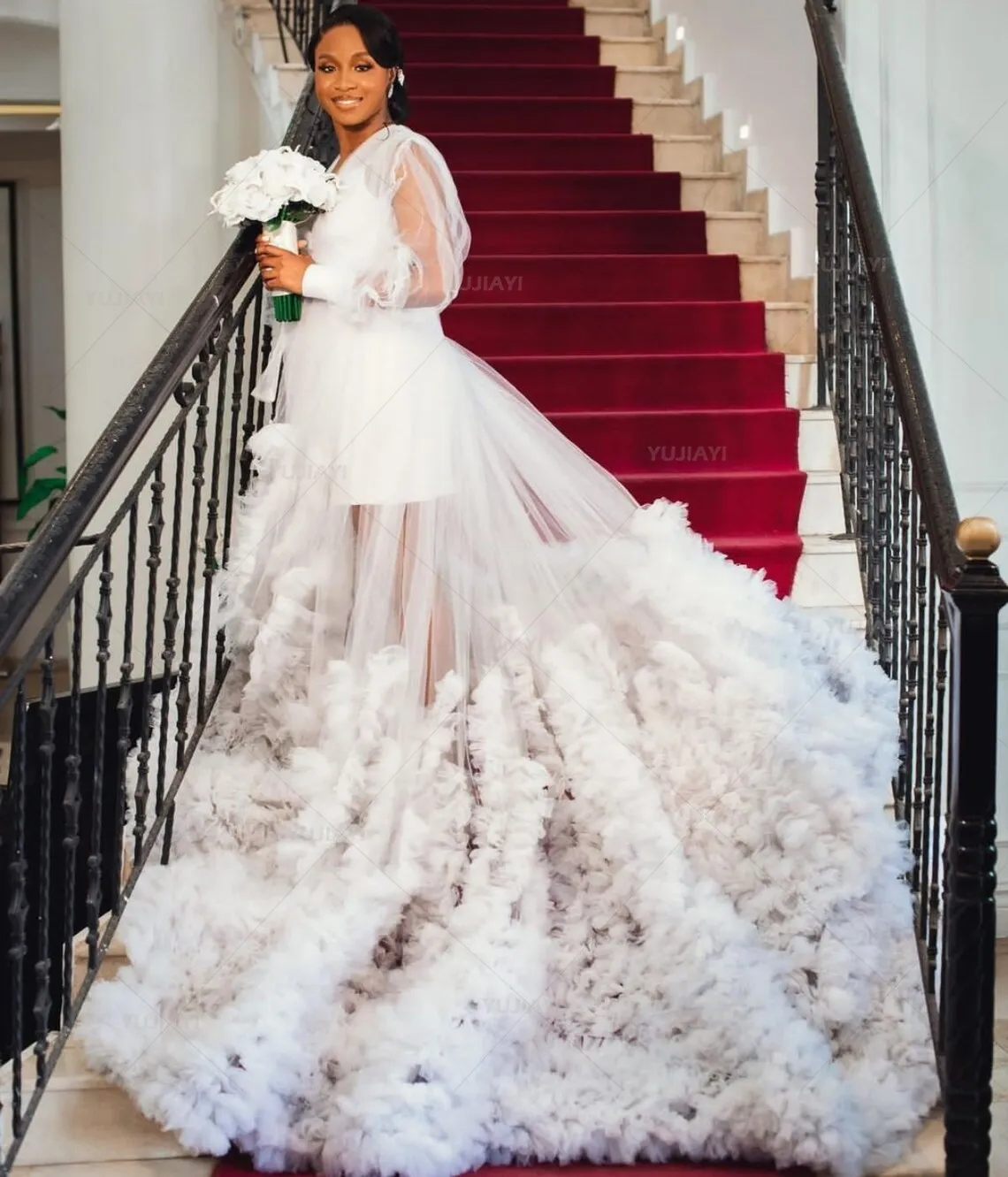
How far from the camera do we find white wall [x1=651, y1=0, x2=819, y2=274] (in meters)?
5.15

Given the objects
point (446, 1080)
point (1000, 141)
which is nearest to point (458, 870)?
point (446, 1080)

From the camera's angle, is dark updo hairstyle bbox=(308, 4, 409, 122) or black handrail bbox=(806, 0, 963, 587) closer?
black handrail bbox=(806, 0, 963, 587)

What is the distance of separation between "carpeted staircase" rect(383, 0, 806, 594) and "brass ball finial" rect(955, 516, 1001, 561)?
1.46 meters

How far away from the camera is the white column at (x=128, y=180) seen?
511 cm

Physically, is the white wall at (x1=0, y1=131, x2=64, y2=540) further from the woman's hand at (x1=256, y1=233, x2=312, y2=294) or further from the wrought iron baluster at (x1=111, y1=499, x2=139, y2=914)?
the wrought iron baluster at (x1=111, y1=499, x2=139, y2=914)

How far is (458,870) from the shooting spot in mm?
2520

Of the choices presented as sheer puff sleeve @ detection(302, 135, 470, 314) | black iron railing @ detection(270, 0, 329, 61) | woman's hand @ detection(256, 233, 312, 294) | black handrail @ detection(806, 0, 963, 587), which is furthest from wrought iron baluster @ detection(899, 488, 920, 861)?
black iron railing @ detection(270, 0, 329, 61)

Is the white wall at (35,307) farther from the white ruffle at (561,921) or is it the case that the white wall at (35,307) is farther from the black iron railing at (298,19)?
the white ruffle at (561,921)

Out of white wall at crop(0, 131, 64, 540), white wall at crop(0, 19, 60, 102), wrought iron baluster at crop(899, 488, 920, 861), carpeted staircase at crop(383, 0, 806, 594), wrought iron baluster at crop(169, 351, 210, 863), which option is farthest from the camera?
white wall at crop(0, 131, 64, 540)

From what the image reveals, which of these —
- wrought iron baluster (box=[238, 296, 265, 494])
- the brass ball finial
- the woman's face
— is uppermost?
the woman's face

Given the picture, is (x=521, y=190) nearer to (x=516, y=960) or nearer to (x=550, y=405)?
(x=550, y=405)

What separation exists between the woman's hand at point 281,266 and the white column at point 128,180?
7.87ft

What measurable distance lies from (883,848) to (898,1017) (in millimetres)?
300

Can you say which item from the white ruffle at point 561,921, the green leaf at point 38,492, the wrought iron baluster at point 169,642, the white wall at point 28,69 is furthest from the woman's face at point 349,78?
the white wall at point 28,69
